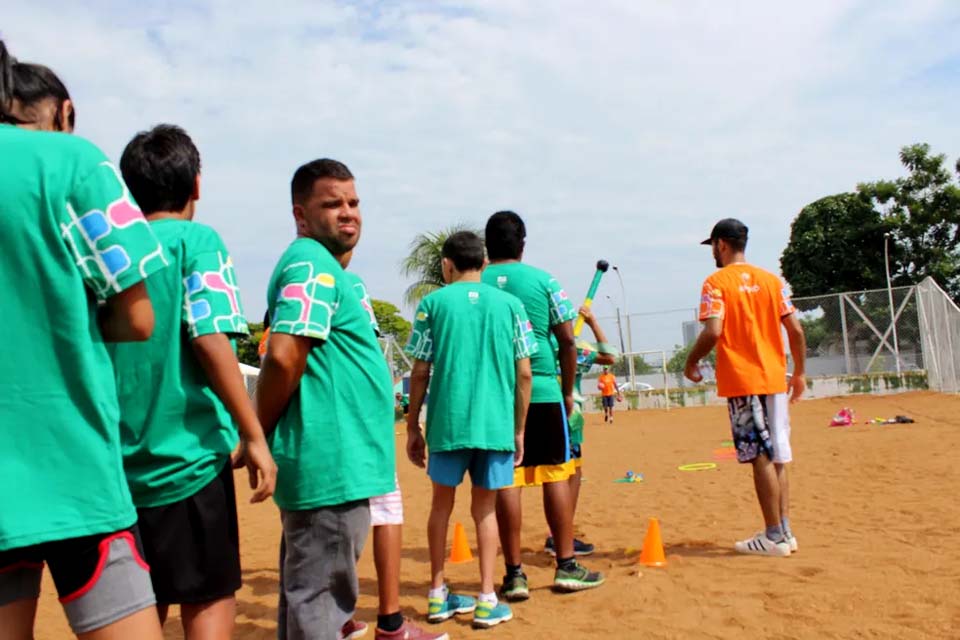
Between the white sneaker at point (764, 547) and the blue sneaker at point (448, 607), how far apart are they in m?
1.94

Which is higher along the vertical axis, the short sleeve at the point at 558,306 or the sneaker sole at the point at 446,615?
the short sleeve at the point at 558,306

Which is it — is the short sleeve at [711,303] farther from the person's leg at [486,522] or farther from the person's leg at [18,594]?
the person's leg at [18,594]

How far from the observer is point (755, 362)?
5.42m

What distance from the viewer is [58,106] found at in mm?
2125

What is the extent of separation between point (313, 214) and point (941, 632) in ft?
10.3

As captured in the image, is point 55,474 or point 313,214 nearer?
point 55,474

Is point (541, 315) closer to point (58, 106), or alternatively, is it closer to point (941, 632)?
point (941, 632)

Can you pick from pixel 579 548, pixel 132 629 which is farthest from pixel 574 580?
pixel 132 629

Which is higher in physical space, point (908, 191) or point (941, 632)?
point (908, 191)

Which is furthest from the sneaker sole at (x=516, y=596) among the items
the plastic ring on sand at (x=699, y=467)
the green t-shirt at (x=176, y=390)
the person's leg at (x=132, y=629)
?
the plastic ring on sand at (x=699, y=467)

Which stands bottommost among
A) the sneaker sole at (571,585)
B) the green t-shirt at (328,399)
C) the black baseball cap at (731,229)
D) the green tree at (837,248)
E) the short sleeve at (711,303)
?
the sneaker sole at (571,585)

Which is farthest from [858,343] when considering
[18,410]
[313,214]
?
[18,410]

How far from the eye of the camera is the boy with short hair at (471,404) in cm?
415

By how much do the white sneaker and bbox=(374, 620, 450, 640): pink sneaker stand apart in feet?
7.58
